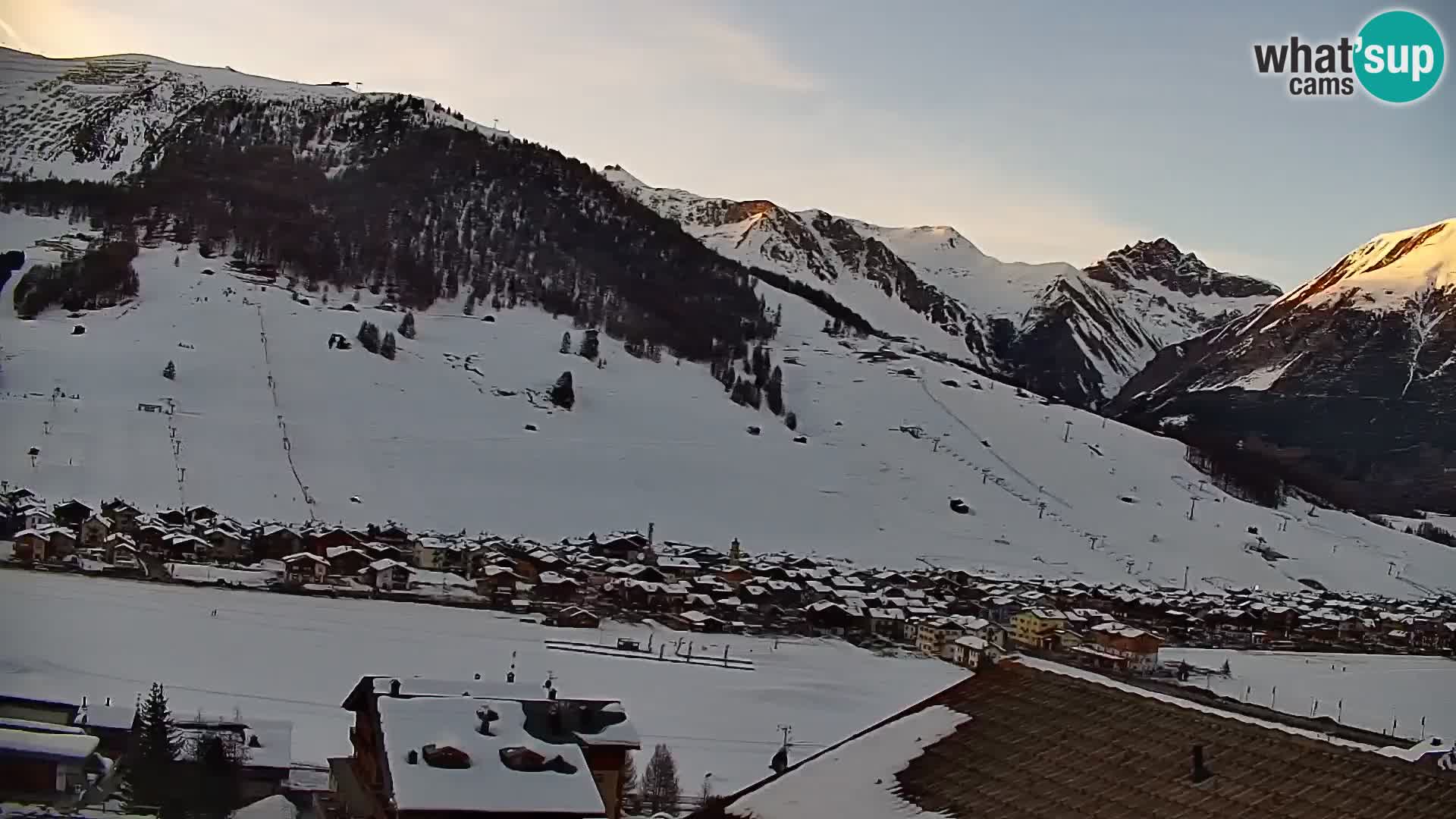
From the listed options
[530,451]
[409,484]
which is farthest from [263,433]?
[530,451]

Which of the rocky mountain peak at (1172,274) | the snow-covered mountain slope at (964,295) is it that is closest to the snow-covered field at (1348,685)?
the snow-covered mountain slope at (964,295)

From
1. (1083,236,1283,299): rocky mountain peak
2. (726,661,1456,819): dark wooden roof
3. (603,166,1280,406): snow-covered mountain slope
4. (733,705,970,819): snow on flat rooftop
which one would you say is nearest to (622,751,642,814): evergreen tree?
(733,705,970,819): snow on flat rooftop

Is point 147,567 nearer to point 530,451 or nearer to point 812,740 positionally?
point 812,740

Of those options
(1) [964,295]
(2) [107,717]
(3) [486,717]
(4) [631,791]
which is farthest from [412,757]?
(1) [964,295]

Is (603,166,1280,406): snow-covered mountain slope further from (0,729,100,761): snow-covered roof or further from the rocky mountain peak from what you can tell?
(0,729,100,761): snow-covered roof

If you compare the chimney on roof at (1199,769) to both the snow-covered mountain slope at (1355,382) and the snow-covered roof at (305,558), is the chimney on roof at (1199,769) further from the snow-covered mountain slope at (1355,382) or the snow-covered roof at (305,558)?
the snow-covered mountain slope at (1355,382)

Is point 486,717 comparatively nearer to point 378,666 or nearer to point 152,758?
point 152,758
